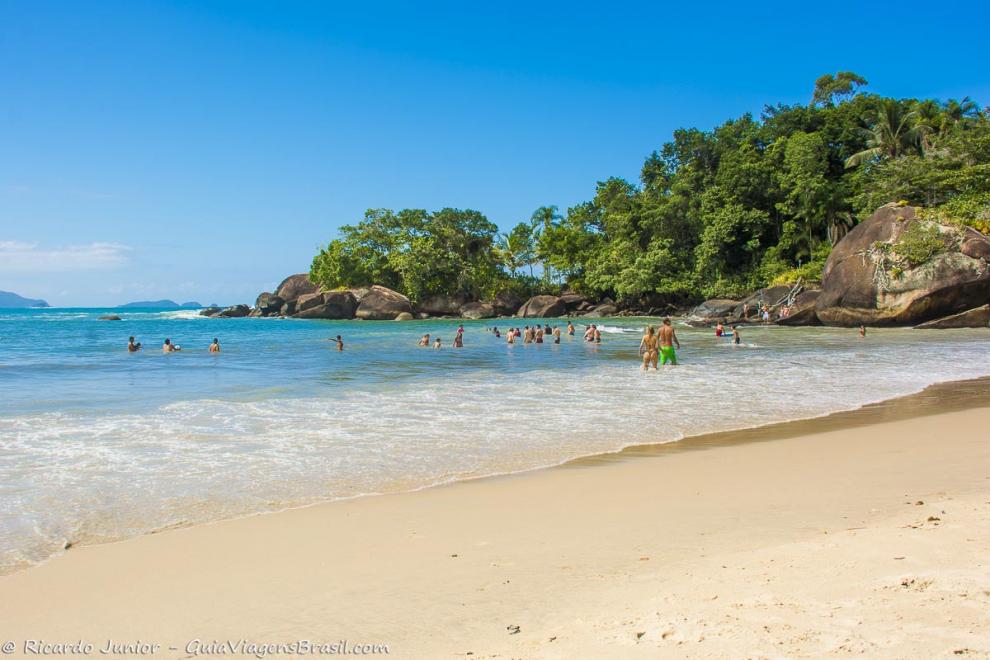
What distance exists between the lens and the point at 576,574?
148 inches

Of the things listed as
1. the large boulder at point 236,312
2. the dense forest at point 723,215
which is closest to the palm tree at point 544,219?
the dense forest at point 723,215

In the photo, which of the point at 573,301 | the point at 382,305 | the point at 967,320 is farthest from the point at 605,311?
the point at 967,320

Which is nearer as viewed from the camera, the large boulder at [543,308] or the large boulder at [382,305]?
the large boulder at [543,308]

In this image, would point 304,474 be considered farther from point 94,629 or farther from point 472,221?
point 472,221

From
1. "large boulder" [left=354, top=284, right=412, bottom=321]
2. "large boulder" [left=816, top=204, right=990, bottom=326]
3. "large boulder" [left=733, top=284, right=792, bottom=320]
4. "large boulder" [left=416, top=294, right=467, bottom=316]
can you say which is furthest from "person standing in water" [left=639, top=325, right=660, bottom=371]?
"large boulder" [left=416, top=294, right=467, bottom=316]

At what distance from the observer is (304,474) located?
275 inches

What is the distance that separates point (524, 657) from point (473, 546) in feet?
5.73

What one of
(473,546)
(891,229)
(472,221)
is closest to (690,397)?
(473,546)

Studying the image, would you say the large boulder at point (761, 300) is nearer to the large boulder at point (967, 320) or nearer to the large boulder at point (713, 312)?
the large boulder at point (713, 312)

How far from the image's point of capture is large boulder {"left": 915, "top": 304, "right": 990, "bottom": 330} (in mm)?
30547

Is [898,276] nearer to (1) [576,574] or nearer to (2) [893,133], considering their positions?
(2) [893,133]

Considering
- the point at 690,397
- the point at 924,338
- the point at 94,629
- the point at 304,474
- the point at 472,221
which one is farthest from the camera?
the point at 472,221

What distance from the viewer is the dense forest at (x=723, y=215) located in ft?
129

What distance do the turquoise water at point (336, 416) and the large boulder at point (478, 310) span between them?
4000cm
